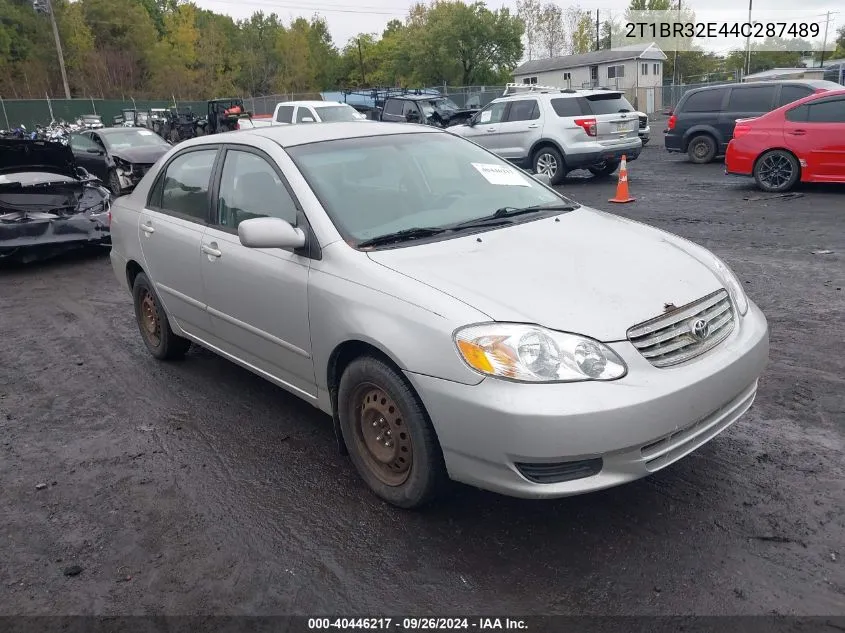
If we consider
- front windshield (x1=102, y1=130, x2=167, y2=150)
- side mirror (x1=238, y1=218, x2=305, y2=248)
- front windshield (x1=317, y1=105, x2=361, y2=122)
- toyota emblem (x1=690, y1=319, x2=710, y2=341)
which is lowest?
toyota emblem (x1=690, y1=319, x2=710, y2=341)

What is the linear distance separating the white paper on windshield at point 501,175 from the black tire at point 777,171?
27.7 ft

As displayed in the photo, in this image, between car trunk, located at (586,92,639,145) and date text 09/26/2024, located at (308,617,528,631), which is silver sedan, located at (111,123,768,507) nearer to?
date text 09/26/2024, located at (308,617,528,631)

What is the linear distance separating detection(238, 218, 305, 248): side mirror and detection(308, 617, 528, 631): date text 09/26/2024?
1.71 meters

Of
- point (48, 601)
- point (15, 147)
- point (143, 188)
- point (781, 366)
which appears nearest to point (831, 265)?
point (781, 366)

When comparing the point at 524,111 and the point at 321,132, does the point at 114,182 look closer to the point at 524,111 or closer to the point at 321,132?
the point at 524,111

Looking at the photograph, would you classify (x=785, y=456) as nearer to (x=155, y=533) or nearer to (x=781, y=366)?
(x=781, y=366)

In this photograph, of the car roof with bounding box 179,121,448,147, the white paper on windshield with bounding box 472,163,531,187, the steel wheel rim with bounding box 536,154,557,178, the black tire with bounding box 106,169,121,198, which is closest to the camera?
the car roof with bounding box 179,121,448,147

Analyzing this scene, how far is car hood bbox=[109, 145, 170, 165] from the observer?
1475 centimetres

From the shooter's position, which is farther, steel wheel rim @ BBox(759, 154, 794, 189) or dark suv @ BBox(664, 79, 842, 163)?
dark suv @ BBox(664, 79, 842, 163)

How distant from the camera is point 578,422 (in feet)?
8.55

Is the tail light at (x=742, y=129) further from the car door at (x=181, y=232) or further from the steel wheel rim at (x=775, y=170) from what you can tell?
the car door at (x=181, y=232)

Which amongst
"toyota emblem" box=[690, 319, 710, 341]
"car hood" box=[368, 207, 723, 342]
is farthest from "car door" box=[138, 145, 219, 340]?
"toyota emblem" box=[690, 319, 710, 341]

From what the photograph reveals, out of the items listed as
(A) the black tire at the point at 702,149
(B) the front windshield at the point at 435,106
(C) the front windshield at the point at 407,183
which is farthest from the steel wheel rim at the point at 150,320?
(B) the front windshield at the point at 435,106

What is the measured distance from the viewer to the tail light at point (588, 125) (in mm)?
13586
